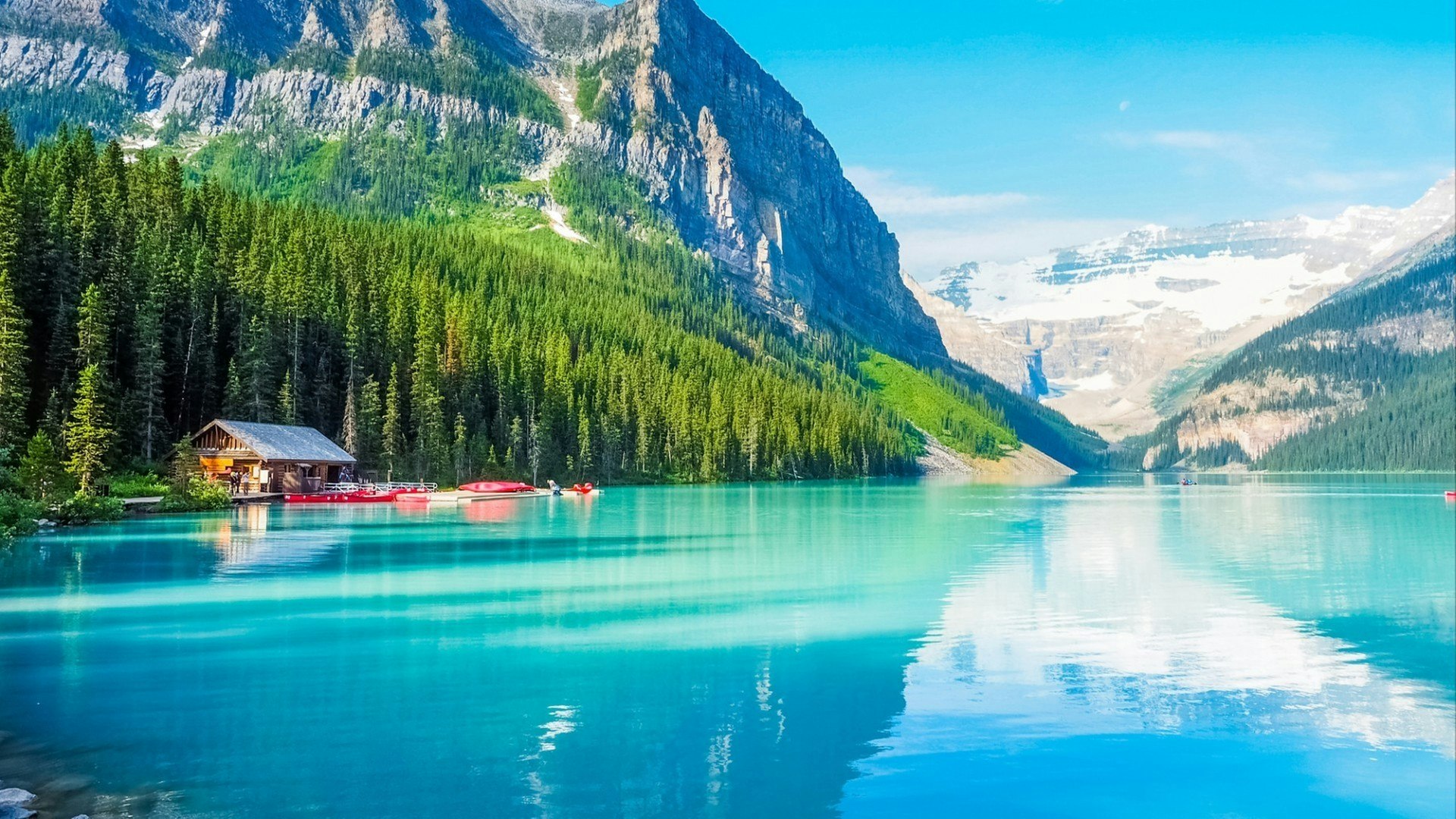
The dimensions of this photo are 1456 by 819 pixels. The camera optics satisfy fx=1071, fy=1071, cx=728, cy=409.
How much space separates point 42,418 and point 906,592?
6341 centimetres

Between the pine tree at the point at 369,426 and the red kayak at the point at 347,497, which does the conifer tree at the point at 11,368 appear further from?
the pine tree at the point at 369,426

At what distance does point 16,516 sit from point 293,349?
2085 inches

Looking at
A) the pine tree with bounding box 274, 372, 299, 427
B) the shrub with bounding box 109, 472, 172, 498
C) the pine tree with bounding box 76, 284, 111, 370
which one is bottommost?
the shrub with bounding box 109, 472, 172, 498

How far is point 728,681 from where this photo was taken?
23953 millimetres

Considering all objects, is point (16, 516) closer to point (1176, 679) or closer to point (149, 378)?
point (149, 378)

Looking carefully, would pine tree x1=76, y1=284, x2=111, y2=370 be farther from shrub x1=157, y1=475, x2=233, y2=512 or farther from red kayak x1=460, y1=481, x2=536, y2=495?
red kayak x1=460, y1=481, x2=536, y2=495

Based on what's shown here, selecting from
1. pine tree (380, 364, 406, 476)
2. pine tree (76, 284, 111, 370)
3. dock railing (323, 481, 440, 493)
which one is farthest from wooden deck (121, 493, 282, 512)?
pine tree (380, 364, 406, 476)

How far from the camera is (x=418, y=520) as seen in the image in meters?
72.4

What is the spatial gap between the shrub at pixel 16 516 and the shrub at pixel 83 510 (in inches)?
200

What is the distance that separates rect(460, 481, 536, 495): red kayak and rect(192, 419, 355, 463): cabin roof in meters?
13.3

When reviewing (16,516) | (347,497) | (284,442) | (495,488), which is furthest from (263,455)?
(16,516)

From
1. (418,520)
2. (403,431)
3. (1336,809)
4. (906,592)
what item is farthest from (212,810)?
(403,431)

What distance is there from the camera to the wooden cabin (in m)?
→ 85.0

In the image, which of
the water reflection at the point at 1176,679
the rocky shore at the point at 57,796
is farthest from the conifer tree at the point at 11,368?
the water reflection at the point at 1176,679
